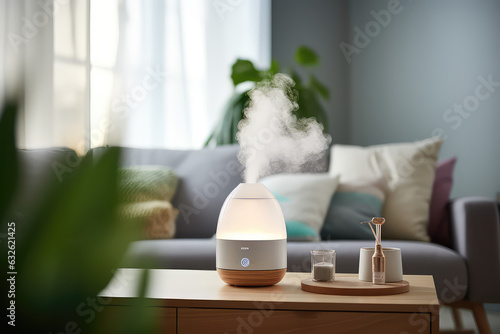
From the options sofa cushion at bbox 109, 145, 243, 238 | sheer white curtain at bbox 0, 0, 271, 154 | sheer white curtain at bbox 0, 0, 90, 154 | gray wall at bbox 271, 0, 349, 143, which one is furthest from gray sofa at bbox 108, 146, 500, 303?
sheer white curtain at bbox 0, 0, 90, 154

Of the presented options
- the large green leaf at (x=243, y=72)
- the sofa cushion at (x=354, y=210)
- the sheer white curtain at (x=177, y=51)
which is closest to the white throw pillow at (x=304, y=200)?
the sofa cushion at (x=354, y=210)

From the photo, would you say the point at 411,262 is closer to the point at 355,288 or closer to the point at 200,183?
the point at 355,288

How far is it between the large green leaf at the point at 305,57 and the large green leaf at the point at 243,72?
0.42m

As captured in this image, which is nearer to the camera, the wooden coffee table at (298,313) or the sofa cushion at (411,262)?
the wooden coffee table at (298,313)

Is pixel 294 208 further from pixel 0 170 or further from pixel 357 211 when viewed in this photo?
pixel 0 170

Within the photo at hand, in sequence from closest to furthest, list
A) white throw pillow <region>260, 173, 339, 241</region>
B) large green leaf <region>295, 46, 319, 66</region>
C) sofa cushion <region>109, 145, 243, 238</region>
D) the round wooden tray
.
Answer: the round wooden tray → white throw pillow <region>260, 173, 339, 241</region> → sofa cushion <region>109, 145, 243, 238</region> → large green leaf <region>295, 46, 319, 66</region>

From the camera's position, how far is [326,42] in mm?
3893

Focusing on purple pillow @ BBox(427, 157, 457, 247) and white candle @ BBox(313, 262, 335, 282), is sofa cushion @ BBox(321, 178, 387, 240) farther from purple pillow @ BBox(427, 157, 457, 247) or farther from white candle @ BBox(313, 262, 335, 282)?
white candle @ BBox(313, 262, 335, 282)

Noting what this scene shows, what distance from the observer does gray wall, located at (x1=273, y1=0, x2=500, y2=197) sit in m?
3.39

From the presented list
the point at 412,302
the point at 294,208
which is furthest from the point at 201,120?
the point at 412,302

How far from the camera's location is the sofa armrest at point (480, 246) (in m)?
2.11

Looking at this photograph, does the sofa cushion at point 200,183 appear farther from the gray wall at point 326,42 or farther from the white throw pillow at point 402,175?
the gray wall at point 326,42

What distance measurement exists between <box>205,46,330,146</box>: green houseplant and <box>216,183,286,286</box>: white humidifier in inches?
75.6

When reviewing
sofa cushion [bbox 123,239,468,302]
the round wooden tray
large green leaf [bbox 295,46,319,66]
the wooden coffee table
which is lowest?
sofa cushion [bbox 123,239,468,302]
